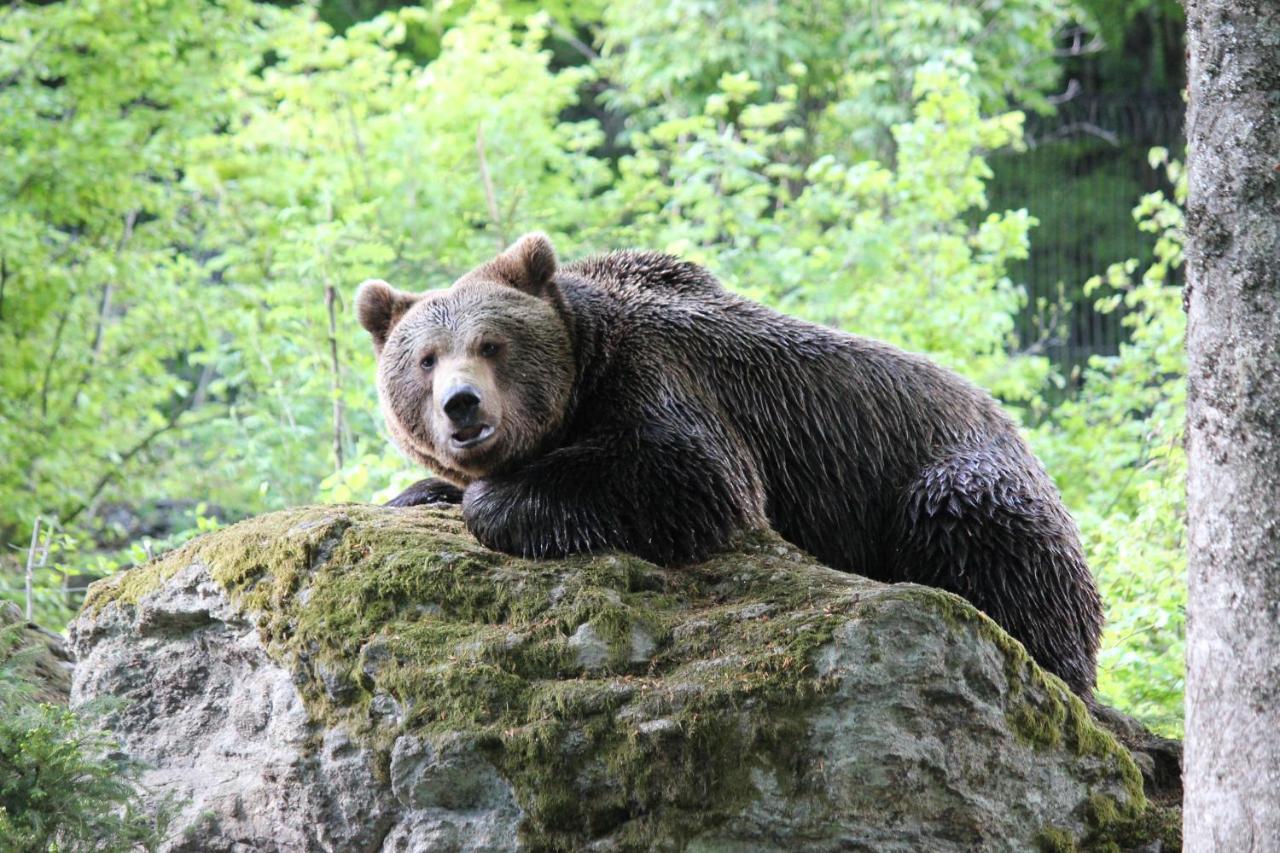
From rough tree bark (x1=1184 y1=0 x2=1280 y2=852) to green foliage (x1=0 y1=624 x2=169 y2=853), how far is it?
2.80 meters

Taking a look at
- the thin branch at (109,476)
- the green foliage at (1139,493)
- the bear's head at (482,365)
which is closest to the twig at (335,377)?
the thin branch at (109,476)

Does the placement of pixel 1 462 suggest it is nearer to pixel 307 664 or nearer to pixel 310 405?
pixel 310 405

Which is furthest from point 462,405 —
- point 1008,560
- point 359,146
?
point 359,146

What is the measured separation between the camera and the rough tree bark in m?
3.30

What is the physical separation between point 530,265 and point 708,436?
91 centimetres

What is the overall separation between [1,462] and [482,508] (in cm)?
693

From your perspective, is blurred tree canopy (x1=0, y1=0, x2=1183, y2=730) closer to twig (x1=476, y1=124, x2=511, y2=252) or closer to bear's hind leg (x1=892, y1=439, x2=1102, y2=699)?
twig (x1=476, y1=124, x2=511, y2=252)

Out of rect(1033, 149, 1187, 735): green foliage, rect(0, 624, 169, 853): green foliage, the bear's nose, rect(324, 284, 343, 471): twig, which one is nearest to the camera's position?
rect(0, 624, 169, 853): green foliage

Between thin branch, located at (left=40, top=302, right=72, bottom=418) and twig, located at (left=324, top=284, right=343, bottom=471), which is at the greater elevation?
twig, located at (left=324, top=284, right=343, bottom=471)

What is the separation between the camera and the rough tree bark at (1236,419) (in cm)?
330

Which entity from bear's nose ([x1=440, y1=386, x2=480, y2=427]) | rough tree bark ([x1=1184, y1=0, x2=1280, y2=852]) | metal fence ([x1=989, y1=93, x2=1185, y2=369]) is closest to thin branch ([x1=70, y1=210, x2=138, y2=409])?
bear's nose ([x1=440, y1=386, x2=480, y2=427])

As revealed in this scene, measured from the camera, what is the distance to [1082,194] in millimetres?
18625

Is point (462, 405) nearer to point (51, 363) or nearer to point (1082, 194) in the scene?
point (51, 363)

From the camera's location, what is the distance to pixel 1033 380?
37.8ft
